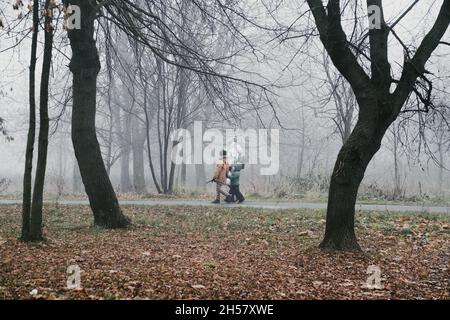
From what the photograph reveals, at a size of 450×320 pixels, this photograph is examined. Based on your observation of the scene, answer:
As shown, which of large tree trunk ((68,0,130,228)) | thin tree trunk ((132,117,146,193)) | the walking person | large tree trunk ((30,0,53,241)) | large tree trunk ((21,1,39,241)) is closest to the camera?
large tree trunk ((21,1,39,241))

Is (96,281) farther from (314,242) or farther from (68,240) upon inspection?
(314,242)

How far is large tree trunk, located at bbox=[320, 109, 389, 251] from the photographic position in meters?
7.55

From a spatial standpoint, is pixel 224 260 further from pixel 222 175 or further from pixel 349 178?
pixel 222 175

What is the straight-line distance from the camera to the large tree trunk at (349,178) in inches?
297

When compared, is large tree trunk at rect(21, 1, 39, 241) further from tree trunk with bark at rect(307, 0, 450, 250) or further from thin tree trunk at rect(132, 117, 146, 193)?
thin tree trunk at rect(132, 117, 146, 193)

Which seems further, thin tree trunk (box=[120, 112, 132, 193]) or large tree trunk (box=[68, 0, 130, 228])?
thin tree trunk (box=[120, 112, 132, 193])

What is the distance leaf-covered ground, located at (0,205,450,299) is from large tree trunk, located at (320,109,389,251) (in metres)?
0.32

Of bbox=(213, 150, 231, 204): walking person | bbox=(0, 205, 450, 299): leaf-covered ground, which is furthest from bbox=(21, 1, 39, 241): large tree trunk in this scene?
bbox=(213, 150, 231, 204): walking person

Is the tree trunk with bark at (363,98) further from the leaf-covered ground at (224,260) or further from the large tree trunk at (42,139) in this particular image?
the large tree trunk at (42,139)

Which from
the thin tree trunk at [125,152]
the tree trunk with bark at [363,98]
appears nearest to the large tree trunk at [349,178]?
the tree trunk with bark at [363,98]

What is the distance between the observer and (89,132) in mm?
10031

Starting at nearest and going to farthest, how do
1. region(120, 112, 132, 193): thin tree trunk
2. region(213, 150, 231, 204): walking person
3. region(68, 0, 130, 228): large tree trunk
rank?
1. region(68, 0, 130, 228): large tree trunk
2. region(213, 150, 231, 204): walking person
3. region(120, 112, 132, 193): thin tree trunk
